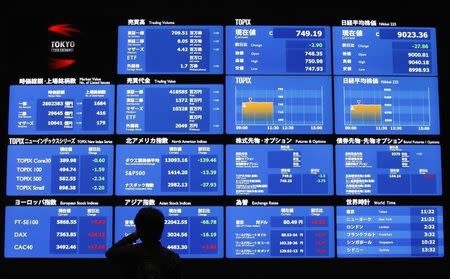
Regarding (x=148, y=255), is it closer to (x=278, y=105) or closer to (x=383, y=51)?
(x=278, y=105)

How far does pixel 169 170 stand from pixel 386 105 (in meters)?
1.65

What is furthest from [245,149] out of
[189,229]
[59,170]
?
[59,170]

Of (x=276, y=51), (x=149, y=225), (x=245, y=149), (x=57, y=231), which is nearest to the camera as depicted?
(x=149, y=225)

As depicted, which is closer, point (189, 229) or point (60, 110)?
point (189, 229)

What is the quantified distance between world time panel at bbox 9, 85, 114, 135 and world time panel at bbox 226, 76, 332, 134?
Result: 903mm

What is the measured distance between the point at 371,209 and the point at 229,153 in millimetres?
1096

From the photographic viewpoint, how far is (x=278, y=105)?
481 centimetres

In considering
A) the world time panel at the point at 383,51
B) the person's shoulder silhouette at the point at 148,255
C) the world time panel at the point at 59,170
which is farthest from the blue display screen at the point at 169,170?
the person's shoulder silhouette at the point at 148,255

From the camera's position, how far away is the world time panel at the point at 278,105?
15.7ft

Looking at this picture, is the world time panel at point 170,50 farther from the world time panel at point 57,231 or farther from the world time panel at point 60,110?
the world time panel at point 57,231

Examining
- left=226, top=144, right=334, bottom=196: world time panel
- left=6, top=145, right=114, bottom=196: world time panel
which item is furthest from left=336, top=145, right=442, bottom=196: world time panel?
left=6, top=145, right=114, bottom=196: world time panel

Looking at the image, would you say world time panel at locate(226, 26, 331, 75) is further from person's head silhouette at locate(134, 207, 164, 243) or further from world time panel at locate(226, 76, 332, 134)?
person's head silhouette at locate(134, 207, 164, 243)

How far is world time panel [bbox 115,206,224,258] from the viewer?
466 centimetres

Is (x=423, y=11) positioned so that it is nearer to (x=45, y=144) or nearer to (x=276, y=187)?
(x=276, y=187)
